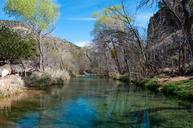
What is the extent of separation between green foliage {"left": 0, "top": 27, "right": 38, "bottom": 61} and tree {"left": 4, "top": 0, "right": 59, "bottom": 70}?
9.63ft

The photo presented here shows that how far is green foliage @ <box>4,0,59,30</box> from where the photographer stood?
49.8 meters

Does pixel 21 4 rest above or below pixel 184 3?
above

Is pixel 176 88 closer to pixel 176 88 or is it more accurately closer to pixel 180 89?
pixel 176 88

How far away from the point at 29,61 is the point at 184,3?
36851mm

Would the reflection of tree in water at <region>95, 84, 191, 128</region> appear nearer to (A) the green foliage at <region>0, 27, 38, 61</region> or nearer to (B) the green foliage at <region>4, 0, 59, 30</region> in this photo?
(A) the green foliage at <region>0, 27, 38, 61</region>

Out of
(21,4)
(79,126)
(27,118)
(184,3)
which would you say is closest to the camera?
(79,126)

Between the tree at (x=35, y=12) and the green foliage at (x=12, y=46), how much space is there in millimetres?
2937

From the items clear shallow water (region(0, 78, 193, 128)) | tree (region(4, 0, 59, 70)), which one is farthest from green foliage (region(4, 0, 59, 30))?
clear shallow water (region(0, 78, 193, 128))

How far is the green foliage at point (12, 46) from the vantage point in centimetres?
4513

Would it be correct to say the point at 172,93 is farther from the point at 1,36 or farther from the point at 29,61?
the point at 29,61

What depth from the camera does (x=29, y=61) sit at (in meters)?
55.2

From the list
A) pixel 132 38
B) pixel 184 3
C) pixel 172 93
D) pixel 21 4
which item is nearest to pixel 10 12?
pixel 21 4

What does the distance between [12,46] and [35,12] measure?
711 centimetres

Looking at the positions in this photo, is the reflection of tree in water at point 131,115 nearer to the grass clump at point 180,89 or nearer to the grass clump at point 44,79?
the grass clump at point 180,89
